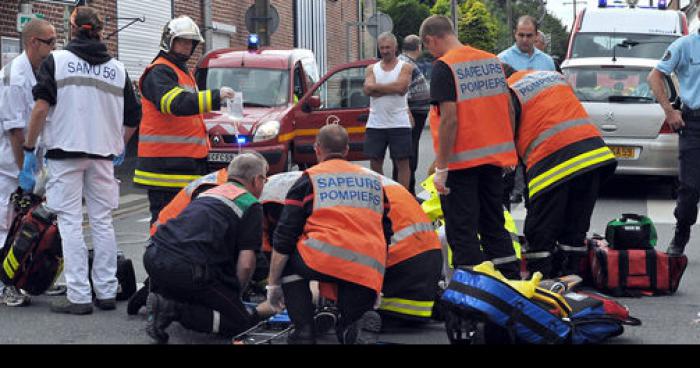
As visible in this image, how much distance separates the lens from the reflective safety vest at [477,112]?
7336mm

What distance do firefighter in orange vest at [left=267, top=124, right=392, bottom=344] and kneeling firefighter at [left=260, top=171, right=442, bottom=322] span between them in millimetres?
446

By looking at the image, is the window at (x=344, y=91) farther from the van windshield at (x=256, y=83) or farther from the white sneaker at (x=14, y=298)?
the white sneaker at (x=14, y=298)

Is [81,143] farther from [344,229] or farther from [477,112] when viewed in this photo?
[477,112]

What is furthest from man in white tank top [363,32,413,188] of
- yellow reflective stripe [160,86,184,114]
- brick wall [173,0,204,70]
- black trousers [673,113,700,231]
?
brick wall [173,0,204,70]

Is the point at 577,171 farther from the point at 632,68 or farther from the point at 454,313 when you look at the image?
the point at 632,68

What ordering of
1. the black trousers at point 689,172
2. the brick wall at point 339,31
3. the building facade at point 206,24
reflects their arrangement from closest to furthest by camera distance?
the black trousers at point 689,172 < the building facade at point 206,24 < the brick wall at point 339,31

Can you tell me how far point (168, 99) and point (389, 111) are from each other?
4554 mm

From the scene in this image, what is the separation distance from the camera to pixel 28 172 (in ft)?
26.2

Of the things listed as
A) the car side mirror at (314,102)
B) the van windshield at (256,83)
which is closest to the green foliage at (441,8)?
the van windshield at (256,83)

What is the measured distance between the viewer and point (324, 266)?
632cm

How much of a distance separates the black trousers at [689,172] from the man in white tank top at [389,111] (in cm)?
377

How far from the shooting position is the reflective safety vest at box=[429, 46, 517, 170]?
7.34 meters

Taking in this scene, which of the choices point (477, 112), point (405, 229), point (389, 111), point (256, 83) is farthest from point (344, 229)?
point (256, 83)

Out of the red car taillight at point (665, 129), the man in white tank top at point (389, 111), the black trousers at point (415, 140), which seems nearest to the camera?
the man in white tank top at point (389, 111)
